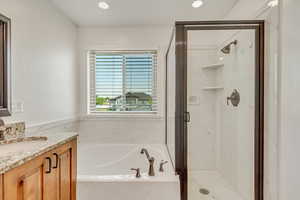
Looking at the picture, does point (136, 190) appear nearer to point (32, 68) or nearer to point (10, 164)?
point (10, 164)

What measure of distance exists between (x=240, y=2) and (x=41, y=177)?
2.64 metres

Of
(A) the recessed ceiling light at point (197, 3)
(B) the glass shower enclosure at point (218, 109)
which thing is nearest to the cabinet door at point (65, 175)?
(B) the glass shower enclosure at point (218, 109)

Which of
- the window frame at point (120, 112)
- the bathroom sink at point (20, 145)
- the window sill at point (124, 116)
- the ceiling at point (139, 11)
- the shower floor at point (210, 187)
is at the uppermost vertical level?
the ceiling at point (139, 11)

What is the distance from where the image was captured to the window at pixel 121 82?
347 centimetres

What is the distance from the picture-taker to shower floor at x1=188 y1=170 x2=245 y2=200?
2206mm

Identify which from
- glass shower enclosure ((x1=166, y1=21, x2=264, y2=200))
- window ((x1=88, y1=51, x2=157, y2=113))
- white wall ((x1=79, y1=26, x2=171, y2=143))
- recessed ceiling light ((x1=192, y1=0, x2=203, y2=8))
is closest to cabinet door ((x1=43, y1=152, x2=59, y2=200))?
glass shower enclosure ((x1=166, y1=21, x2=264, y2=200))

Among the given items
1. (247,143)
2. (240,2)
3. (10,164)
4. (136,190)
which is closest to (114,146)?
(136,190)

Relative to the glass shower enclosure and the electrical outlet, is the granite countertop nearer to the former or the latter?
the electrical outlet

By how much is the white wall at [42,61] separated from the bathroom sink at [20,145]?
49cm

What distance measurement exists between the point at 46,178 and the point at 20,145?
29cm

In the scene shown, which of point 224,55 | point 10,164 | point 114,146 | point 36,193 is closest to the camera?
point 10,164

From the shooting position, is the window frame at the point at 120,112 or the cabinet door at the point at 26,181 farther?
the window frame at the point at 120,112

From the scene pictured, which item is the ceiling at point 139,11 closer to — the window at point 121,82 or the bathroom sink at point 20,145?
the window at point 121,82

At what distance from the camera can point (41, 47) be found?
2.39 metres
